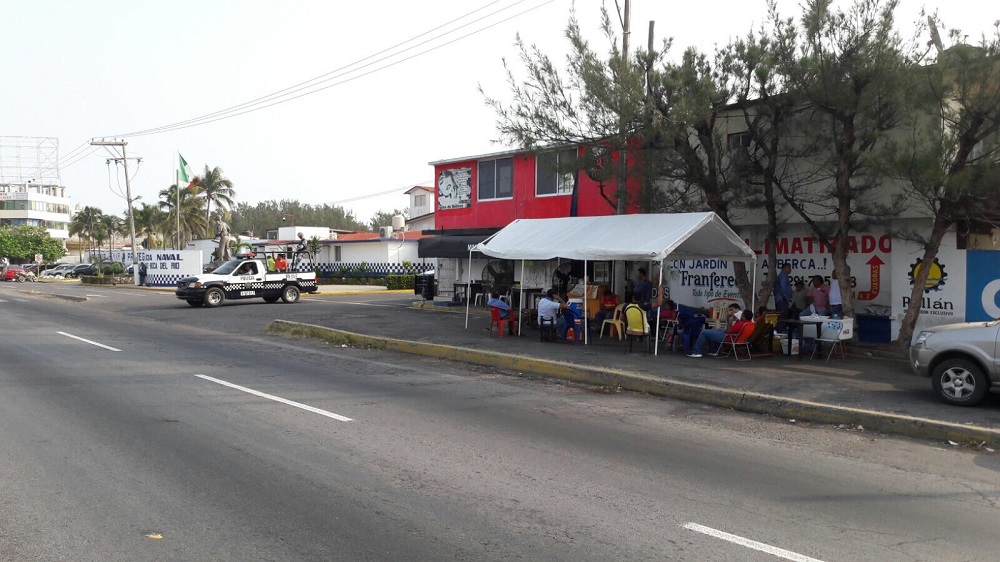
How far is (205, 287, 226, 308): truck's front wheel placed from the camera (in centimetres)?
2891

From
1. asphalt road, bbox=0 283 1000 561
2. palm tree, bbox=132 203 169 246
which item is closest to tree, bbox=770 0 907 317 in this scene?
asphalt road, bbox=0 283 1000 561

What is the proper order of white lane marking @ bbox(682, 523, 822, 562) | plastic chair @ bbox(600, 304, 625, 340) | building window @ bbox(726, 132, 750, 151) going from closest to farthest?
white lane marking @ bbox(682, 523, 822, 562) < building window @ bbox(726, 132, 750, 151) < plastic chair @ bbox(600, 304, 625, 340)

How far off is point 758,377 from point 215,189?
211ft

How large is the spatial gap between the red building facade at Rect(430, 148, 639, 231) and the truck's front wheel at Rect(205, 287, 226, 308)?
854cm

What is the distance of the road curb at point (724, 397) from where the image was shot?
8.82 meters

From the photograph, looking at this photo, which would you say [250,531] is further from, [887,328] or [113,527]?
[887,328]

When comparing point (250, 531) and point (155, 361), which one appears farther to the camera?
point (155, 361)

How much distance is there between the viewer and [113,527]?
548cm

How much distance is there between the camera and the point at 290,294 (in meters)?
30.9

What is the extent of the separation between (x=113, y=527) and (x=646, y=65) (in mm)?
13631

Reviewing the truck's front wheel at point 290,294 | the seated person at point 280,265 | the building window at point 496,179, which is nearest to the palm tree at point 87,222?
the seated person at point 280,265

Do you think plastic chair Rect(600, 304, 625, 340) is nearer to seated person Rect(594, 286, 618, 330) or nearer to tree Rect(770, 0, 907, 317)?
seated person Rect(594, 286, 618, 330)

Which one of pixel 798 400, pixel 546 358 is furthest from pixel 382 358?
pixel 798 400

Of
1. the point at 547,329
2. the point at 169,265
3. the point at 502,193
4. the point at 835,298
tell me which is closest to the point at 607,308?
the point at 547,329
